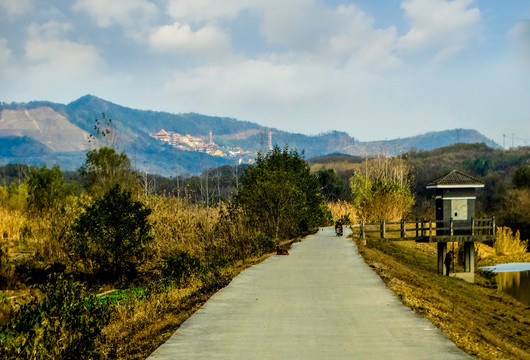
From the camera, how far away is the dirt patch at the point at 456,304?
12461mm

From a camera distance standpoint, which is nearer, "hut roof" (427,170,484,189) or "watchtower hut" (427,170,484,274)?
"hut roof" (427,170,484,189)

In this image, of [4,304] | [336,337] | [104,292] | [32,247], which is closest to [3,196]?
[32,247]

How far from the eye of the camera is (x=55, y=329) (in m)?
8.24

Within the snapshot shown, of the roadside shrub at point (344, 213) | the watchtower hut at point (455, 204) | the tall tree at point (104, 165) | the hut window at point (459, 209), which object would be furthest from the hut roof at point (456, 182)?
the tall tree at point (104, 165)

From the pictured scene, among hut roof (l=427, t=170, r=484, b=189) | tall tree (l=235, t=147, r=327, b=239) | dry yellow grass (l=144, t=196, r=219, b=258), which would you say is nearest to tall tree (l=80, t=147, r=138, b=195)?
tall tree (l=235, t=147, r=327, b=239)

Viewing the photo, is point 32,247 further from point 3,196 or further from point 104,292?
point 3,196

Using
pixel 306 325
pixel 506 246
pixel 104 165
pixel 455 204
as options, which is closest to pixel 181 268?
pixel 306 325

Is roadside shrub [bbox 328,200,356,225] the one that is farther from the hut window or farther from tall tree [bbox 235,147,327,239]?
the hut window

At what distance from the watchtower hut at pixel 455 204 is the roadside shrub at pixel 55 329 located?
26.2m

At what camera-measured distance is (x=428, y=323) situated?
11.0 metres

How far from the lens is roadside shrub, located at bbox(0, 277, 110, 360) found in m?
7.68

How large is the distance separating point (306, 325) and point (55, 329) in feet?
14.9

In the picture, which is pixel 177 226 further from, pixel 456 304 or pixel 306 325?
pixel 306 325

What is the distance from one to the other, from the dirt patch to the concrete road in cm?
65
